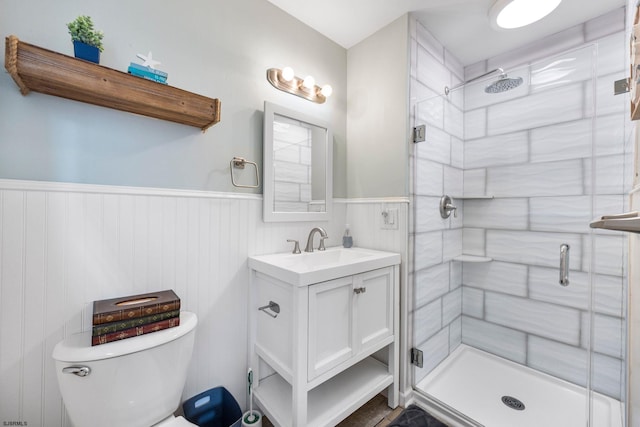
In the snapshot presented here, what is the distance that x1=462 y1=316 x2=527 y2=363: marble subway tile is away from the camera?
1995 mm

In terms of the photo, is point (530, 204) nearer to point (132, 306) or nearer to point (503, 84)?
point (503, 84)

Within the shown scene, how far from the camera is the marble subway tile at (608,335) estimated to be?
1577 mm

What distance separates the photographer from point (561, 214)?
1.83 metres

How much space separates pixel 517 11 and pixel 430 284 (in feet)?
5.83

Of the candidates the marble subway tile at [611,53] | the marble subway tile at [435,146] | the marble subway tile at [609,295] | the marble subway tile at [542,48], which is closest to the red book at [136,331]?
the marble subway tile at [435,146]

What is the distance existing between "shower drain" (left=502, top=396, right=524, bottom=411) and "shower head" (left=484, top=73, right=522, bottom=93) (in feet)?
6.85

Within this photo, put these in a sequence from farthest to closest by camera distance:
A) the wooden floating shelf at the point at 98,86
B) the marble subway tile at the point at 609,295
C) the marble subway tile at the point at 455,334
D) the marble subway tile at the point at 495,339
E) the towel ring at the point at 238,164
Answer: the marble subway tile at the point at 455,334, the marble subway tile at the point at 495,339, the marble subway tile at the point at 609,295, the towel ring at the point at 238,164, the wooden floating shelf at the point at 98,86

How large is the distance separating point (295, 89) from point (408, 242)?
1.23 meters

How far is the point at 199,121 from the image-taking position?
1262 millimetres

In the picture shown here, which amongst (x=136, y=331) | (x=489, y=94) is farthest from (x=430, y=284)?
(x=136, y=331)

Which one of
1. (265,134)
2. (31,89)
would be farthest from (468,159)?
(31,89)

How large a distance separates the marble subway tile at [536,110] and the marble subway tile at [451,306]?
4.50 feet

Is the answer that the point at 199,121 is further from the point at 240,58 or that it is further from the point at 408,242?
the point at 408,242

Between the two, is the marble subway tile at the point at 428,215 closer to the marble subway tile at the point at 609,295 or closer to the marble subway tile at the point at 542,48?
the marble subway tile at the point at 609,295
